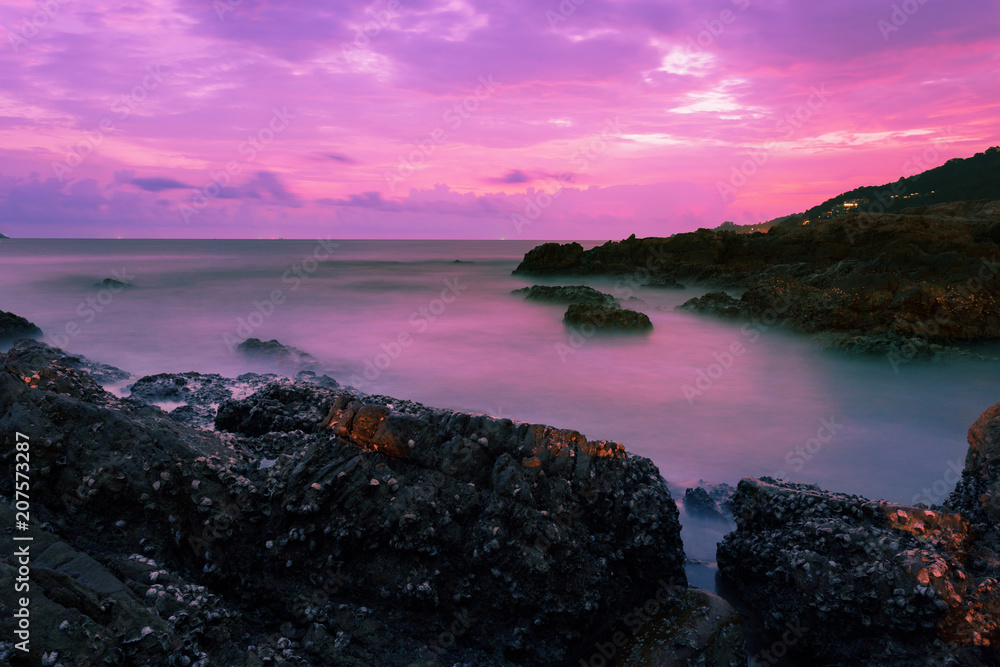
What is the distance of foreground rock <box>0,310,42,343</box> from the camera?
38.5 ft

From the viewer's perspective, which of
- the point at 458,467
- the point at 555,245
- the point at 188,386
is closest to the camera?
the point at 458,467

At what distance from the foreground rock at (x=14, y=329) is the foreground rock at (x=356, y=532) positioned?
35.1ft

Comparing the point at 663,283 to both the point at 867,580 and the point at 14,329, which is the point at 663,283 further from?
the point at 14,329

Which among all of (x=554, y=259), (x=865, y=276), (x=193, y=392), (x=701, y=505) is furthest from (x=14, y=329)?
(x=554, y=259)

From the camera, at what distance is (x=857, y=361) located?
36.9ft

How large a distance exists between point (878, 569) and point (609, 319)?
1165 centimetres

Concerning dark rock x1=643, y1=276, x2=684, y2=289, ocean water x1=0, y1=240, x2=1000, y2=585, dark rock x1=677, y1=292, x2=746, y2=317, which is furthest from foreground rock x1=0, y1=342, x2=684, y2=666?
dark rock x1=643, y1=276, x2=684, y2=289

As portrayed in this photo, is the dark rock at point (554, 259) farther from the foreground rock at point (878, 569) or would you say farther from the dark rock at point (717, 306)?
the foreground rock at point (878, 569)

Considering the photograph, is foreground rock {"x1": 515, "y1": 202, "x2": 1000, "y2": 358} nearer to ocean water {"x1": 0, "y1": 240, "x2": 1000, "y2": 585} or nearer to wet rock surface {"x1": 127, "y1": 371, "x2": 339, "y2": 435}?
ocean water {"x1": 0, "y1": 240, "x2": 1000, "y2": 585}

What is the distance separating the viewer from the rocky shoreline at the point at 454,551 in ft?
10.1

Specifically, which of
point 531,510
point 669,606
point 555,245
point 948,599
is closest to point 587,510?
point 531,510

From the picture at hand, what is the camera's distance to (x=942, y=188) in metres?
72.8

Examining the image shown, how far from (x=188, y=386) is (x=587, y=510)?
6956 millimetres

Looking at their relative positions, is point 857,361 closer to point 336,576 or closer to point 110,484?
point 336,576
